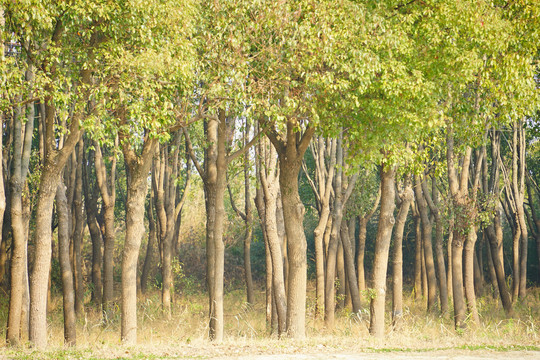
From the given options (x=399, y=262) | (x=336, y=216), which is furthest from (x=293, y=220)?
(x=336, y=216)

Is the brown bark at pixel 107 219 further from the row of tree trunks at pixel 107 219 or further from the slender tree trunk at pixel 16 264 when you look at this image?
the slender tree trunk at pixel 16 264

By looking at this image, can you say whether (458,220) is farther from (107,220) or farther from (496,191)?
(107,220)

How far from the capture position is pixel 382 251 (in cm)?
1402

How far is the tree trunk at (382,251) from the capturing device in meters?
13.8

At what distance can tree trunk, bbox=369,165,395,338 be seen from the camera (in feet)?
45.2

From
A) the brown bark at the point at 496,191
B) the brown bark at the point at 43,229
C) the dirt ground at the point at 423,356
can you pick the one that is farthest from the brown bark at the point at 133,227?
the brown bark at the point at 496,191

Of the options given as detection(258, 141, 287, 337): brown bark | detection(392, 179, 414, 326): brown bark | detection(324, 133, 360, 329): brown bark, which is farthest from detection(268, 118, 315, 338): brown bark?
detection(324, 133, 360, 329): brown bark

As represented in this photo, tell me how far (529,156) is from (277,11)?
21086 mm

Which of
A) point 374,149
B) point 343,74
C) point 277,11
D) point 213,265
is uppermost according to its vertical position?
point 277,11

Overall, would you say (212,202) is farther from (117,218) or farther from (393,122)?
(117,218)

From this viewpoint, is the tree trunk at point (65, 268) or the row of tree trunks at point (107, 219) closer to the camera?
the tree trunk at point (65, 268)

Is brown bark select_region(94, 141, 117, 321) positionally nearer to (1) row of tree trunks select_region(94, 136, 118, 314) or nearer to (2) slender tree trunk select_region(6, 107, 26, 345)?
(1) row of tree trunks select_region(94, 136, 118, 314)

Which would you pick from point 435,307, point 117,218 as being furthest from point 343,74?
point 117,218

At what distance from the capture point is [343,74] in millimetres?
11297
